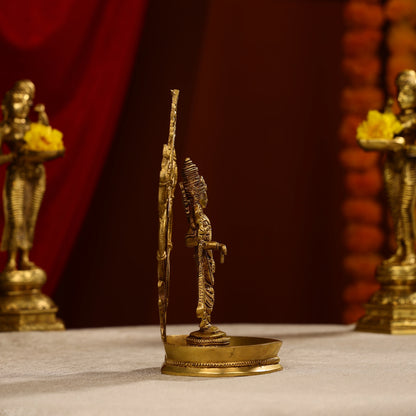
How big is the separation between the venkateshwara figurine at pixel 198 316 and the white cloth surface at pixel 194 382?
3 centimetres

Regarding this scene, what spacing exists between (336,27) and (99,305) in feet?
4.19

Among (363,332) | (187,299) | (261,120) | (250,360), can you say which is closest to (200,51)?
(261,120)

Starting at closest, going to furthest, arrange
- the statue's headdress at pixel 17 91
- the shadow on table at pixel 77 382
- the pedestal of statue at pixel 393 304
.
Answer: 1. the shadow on table at pixel 77 382
2. the pedestal of statue at pixel 393 304
3. the statue's headdress at pixel 17 91

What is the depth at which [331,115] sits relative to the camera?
292 centimetres

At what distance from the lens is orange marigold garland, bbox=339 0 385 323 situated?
2889mm

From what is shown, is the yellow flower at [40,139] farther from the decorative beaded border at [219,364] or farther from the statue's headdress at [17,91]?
the decorative beaded border at [219,364]

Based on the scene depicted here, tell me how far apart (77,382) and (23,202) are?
3.14 ft

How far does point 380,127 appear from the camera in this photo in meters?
1.96

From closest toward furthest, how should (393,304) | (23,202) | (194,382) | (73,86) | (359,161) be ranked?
1. (194,382)
2. (393,304)
3. (23,202)
4. (73,86)
5. (359,161)

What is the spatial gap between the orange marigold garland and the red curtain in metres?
0.80

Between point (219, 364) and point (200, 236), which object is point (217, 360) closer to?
point (219, 364)

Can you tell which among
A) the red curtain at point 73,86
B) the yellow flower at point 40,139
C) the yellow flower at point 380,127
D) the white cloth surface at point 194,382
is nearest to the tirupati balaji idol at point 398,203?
the yellow flower at point 380,127

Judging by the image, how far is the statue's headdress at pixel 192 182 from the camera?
125cm

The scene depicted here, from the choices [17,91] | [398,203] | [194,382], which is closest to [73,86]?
[17,91]
